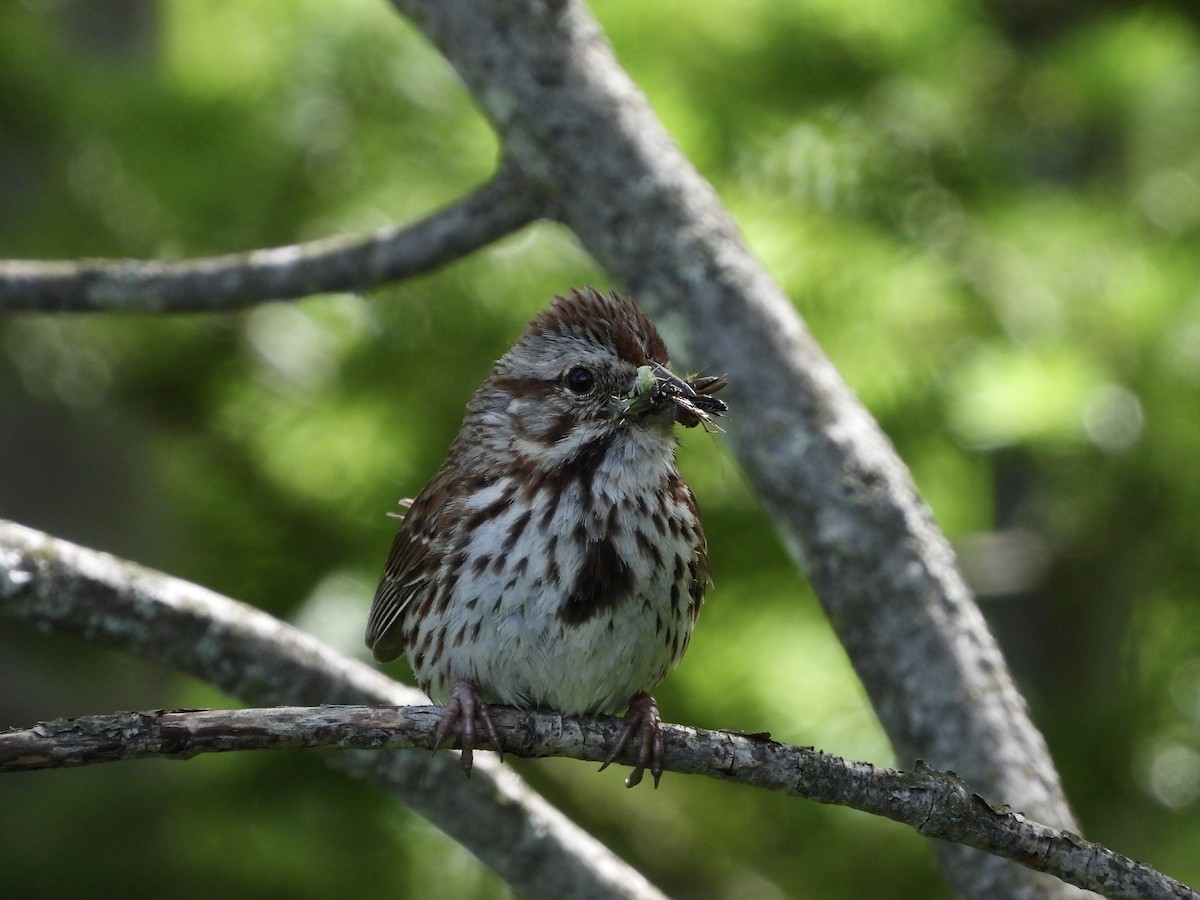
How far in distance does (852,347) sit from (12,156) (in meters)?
2.64

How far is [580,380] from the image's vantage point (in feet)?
8.66

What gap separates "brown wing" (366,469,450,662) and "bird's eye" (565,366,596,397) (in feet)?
1.08

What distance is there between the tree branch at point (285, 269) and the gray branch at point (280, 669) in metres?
0.67

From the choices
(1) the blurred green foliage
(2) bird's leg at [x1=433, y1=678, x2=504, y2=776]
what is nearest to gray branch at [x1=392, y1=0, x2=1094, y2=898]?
(2) bird's leg at [x1=433, y1=678, x2=504, y2=776]

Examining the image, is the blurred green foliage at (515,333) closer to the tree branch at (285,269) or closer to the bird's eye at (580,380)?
the tree branch at (285,269)

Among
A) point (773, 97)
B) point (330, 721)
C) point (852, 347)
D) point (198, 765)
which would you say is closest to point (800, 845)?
point (852, 347)

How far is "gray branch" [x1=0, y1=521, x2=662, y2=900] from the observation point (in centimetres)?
264

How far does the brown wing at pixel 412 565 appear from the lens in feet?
9.02

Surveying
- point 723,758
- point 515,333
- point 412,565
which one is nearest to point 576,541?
point 412,565

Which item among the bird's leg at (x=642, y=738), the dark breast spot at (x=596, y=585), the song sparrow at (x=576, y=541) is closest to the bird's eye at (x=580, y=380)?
the song sparrow at (x=576, y=541)

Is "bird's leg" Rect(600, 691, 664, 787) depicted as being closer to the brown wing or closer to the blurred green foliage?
the brown wing

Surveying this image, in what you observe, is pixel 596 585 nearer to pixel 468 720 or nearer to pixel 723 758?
pixel 468 720

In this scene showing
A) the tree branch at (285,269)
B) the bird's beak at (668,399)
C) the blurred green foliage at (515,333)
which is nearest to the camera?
the bird's beak at (668,399)

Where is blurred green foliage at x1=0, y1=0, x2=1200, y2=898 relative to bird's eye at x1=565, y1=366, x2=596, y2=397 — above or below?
above
